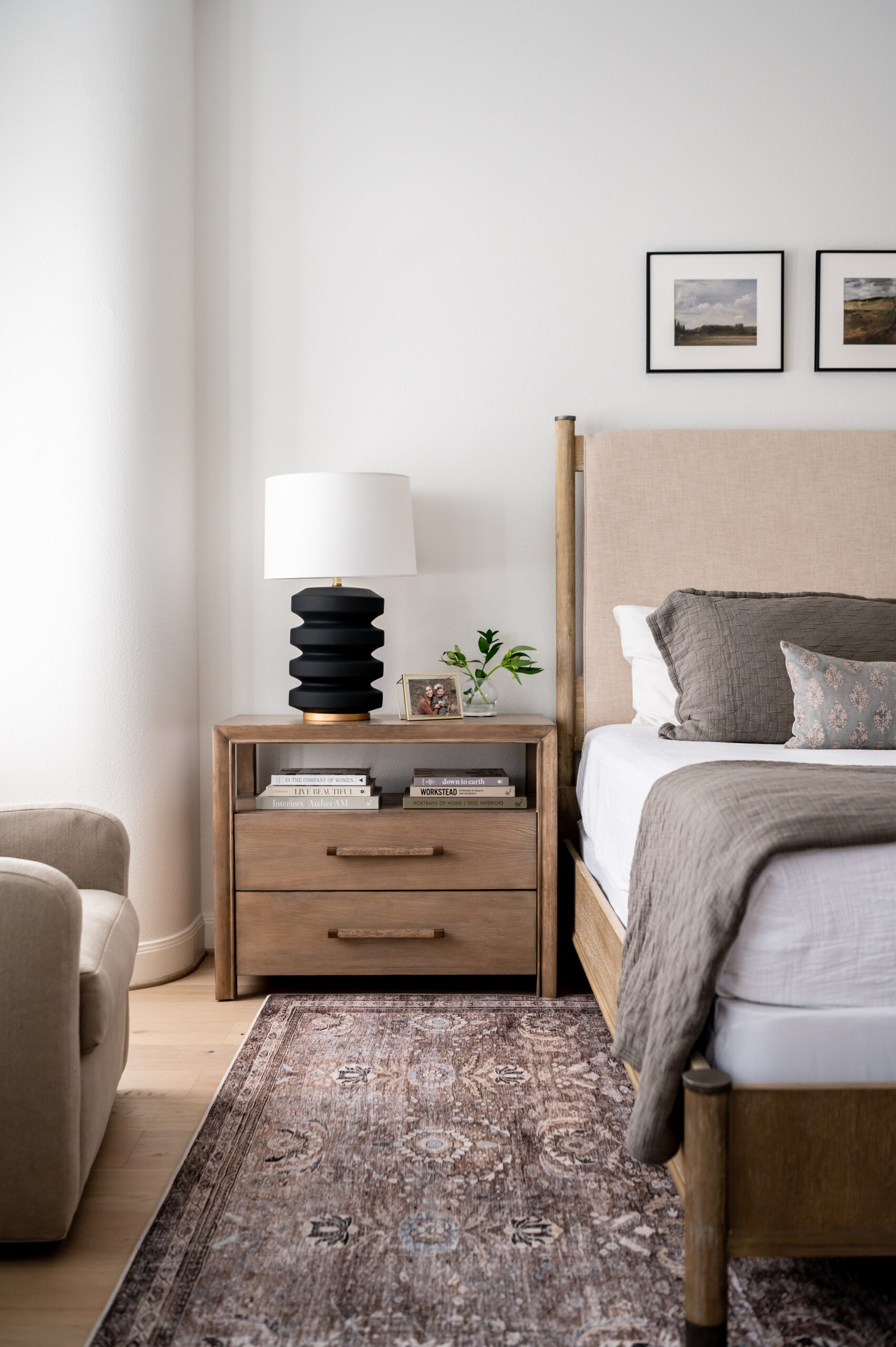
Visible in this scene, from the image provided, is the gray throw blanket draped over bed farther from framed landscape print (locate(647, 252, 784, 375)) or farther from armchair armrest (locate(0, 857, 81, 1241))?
framed landscape print (locate(647, 252, 784, 375))

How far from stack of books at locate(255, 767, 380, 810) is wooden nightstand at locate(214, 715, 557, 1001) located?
0.04 metres

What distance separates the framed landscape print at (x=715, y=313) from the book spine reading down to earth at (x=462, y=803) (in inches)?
51.7

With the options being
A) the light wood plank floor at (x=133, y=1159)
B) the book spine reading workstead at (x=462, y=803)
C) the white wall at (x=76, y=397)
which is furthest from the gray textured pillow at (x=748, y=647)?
the white wall at (x=76, y=397)

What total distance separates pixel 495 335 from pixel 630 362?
0.40 meters

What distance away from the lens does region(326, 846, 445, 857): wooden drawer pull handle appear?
236 cm

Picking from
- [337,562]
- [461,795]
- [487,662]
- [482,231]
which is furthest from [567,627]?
[482,231]

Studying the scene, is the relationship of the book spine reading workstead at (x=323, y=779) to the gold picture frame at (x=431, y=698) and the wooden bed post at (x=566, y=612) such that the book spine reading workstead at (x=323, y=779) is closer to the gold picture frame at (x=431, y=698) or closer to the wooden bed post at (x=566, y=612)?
the gold picture frame at (x=431, y=698)

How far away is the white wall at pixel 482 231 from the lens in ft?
8.98

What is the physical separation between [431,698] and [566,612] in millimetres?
480

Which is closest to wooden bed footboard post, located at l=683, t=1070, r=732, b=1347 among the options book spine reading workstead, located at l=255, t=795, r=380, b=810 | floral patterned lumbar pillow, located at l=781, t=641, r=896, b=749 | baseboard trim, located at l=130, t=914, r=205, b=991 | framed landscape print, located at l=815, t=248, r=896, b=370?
floral patterned lumbar pillow, located at l=781, t=641, r=896, b=749

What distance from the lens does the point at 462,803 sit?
7.96 feet

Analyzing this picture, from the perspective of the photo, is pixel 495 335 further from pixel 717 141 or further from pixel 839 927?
pixel 839 927

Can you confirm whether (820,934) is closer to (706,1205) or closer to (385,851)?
(706,1205)

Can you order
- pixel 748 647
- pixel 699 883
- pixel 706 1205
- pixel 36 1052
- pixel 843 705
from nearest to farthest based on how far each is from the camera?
pixel 706 1205 < pixel 699 883 < pixel 36 1052 < pixel 843 705 < pixel 748 647
